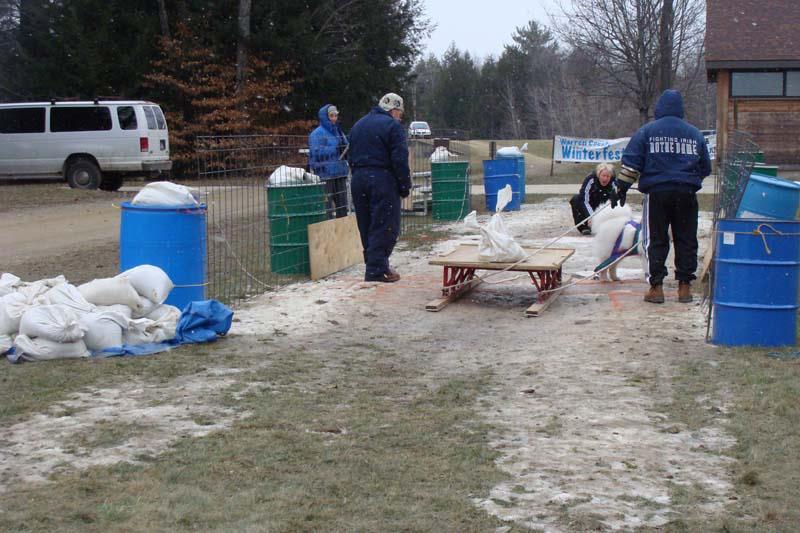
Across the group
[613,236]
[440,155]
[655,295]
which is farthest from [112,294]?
[440,155]

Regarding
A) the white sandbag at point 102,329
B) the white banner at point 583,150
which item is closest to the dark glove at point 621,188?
the white sandbag at point 102,329

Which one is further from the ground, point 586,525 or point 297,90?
point 297,90

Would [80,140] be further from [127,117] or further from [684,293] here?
[684,293]

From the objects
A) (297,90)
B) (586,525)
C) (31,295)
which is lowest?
(586,525)

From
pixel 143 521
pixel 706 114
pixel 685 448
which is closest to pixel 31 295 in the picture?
pixel 143 521

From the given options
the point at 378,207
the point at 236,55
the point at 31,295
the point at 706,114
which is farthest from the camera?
the point at 706,114

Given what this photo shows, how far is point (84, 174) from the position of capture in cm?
2414

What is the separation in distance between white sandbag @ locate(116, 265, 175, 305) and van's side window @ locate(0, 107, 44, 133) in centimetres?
1851

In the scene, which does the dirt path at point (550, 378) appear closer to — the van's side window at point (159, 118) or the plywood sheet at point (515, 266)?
the plywood sheet at point (515, 266)

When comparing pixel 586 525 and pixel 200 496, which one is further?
pixel 200 496

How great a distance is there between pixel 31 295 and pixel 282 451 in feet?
10.3

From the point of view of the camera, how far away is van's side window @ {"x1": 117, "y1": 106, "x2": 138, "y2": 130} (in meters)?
23.9

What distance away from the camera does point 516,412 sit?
5.51 metres

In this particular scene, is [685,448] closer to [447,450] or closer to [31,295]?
[447,450]
